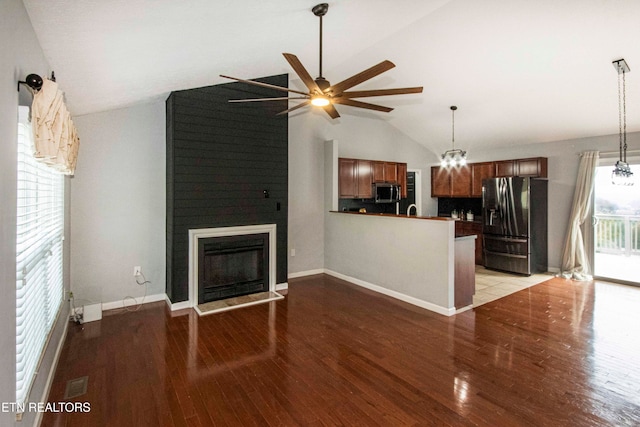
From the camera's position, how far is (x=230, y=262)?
4590 millimetres

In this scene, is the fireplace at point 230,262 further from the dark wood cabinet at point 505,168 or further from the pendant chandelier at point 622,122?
the dark wood cabinet at point 505,168

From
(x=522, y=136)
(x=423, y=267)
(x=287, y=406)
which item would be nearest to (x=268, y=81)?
(x=423, y=267)

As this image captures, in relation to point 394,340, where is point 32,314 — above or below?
above

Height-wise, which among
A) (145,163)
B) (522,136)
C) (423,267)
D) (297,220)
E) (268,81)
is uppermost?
(268,81)

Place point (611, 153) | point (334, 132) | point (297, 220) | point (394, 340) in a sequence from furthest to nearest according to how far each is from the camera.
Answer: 1. point (334, 132)
2. point (297, 220)
3. point (611, 153)
4. point (394, 340)

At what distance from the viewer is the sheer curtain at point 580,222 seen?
5.50 metres

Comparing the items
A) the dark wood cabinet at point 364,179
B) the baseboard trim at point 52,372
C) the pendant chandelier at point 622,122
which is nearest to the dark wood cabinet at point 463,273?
the pendant chandelier at point 622,122

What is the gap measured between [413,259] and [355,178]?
94.1 inches

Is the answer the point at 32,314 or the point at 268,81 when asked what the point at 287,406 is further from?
the point at 268,81

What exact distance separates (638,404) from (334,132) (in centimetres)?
527

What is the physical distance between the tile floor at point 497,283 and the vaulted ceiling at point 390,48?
2597 mm

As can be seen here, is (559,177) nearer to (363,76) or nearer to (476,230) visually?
(476,230)

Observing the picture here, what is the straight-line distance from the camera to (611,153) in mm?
5344

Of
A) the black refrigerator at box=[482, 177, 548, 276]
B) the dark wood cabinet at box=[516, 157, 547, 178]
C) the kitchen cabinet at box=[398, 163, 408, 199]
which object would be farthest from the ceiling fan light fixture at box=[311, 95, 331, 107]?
the dark wood cabinet at box=[516, 157, 547, 178]
